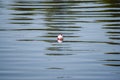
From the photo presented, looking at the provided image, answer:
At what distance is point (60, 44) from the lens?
1686 centimetres

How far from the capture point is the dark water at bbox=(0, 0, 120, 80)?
45.4 ft

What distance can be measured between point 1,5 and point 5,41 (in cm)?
806

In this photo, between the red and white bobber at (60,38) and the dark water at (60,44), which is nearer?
the dark water at (60,44)

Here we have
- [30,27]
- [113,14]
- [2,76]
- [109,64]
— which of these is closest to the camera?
[2,76]

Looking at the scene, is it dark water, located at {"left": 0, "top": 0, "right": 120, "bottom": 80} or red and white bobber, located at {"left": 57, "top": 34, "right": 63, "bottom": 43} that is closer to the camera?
dark water, located at {"left": 0, "top": 0, "right": 120, "bottom": 80}

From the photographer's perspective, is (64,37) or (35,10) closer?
(64,37)

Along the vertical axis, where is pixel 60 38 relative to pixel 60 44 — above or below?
above

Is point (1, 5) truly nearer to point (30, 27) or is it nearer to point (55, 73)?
point (30, 27)

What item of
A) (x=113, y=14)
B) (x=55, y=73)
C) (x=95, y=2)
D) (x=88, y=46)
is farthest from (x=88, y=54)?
(x=95, y=2)

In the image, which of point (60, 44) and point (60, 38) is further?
point (60, 38)

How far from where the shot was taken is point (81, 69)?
14.0 m

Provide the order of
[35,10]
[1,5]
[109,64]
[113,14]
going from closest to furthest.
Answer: [109,64] → [113,14] → [35,10] → [1,5]

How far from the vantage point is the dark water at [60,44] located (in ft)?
45.4

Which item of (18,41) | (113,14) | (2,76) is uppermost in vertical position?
(113,14)
